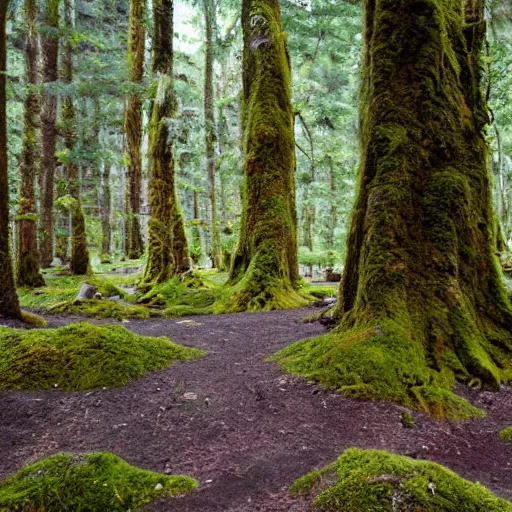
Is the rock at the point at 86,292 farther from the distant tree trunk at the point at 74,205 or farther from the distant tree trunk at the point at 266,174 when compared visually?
the distant tree trunk at the point at 74,205

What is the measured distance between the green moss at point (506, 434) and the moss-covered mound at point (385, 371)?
0.86 feet

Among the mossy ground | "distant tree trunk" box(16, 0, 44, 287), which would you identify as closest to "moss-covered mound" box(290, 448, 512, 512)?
the mossy ground

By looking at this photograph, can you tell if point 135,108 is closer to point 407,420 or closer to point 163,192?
point 163,192

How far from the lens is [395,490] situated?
2090mm

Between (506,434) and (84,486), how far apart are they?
2987 mm

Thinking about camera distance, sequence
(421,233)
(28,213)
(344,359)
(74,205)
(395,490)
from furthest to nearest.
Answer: (74,205), (28,213), (421,233), (344,359), (395,490)

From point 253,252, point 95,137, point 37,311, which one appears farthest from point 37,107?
point 253,252

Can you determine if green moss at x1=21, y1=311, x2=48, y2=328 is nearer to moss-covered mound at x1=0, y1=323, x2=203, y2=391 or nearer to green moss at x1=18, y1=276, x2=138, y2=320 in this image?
green moss at x1=18, y1=276, x2=138, y2=320

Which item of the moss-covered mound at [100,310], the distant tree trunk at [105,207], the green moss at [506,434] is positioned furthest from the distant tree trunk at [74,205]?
the green moss at [506,434]

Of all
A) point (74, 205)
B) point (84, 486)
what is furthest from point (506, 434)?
point (74, 205)

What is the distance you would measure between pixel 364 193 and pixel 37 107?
1198 centimetres

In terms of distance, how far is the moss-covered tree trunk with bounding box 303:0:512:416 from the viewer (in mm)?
4074

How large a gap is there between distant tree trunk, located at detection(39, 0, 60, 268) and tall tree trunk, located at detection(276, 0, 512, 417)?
1029cm

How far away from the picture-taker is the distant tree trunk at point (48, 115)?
1270 centimetres
